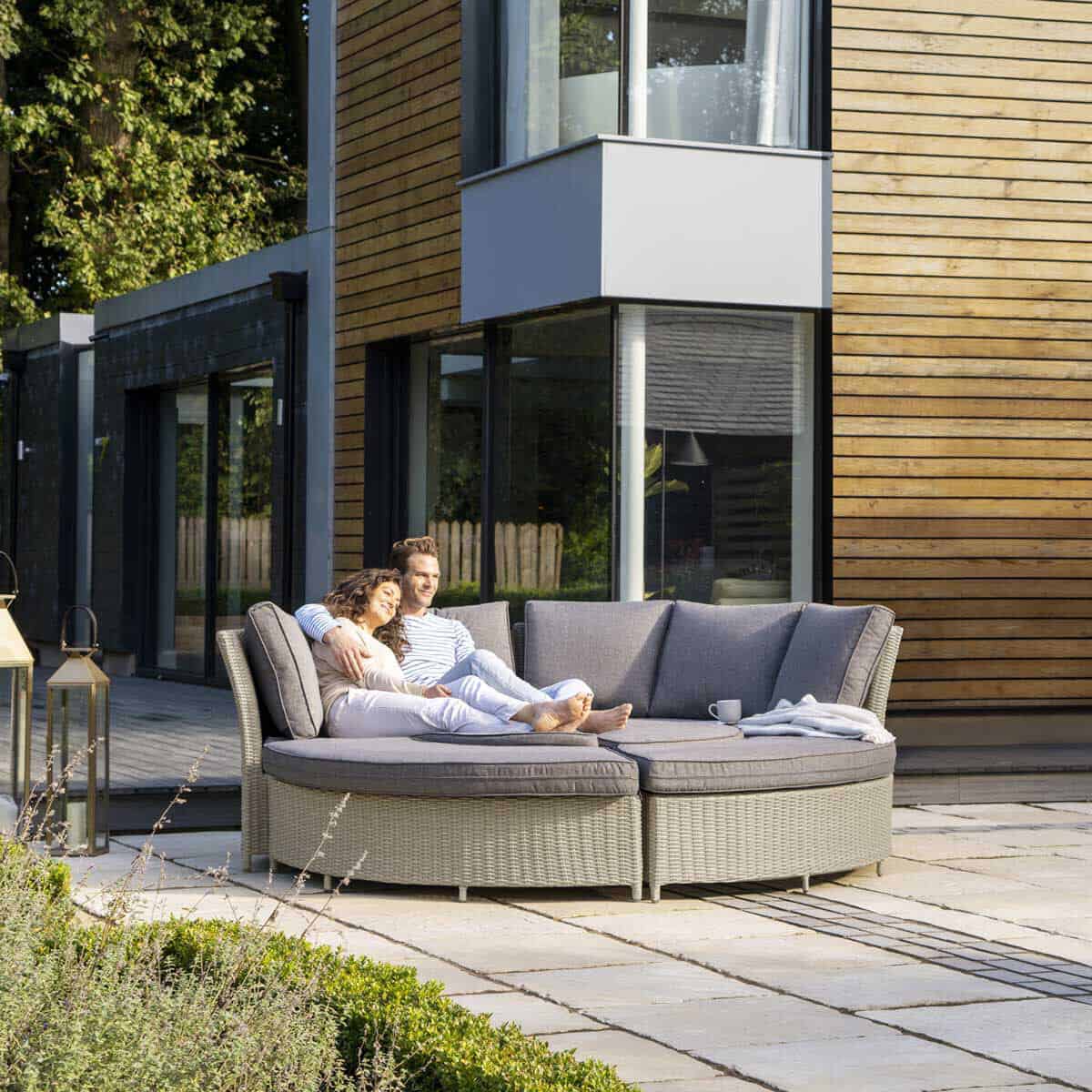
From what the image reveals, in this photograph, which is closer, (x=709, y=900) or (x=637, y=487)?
(x=709, y=900)

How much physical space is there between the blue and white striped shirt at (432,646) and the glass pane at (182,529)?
316 inches

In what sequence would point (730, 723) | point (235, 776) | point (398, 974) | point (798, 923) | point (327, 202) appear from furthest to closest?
point (327, 202)
point (235, 776)
point (730, 723)
point (798, 923)
point (398, 974)

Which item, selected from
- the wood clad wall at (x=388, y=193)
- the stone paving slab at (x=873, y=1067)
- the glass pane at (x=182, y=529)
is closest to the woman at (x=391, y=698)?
the stone paving slab at (x=873, y=1067)

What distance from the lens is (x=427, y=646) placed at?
7500 millimetres

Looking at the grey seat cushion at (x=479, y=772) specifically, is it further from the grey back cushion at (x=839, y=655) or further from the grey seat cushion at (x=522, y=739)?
the grey back cushion at (x=839, y=655)

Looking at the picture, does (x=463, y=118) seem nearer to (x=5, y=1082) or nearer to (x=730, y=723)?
(x=730, y=723)

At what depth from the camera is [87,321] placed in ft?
60.2

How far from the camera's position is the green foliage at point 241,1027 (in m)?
2.91

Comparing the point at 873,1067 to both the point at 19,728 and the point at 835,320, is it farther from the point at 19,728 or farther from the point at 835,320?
the point at 835,320

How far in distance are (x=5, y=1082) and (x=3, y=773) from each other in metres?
6.36

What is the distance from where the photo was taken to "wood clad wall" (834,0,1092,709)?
987 cm

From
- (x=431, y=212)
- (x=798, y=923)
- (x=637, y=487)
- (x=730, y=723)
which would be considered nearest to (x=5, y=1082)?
(x=798, y=923)

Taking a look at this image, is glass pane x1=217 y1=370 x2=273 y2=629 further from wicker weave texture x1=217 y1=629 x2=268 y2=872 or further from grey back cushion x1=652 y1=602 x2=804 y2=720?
wicker weave texture x1=217 y1=629 x2=268 y2=872

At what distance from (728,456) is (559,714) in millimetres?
3667
